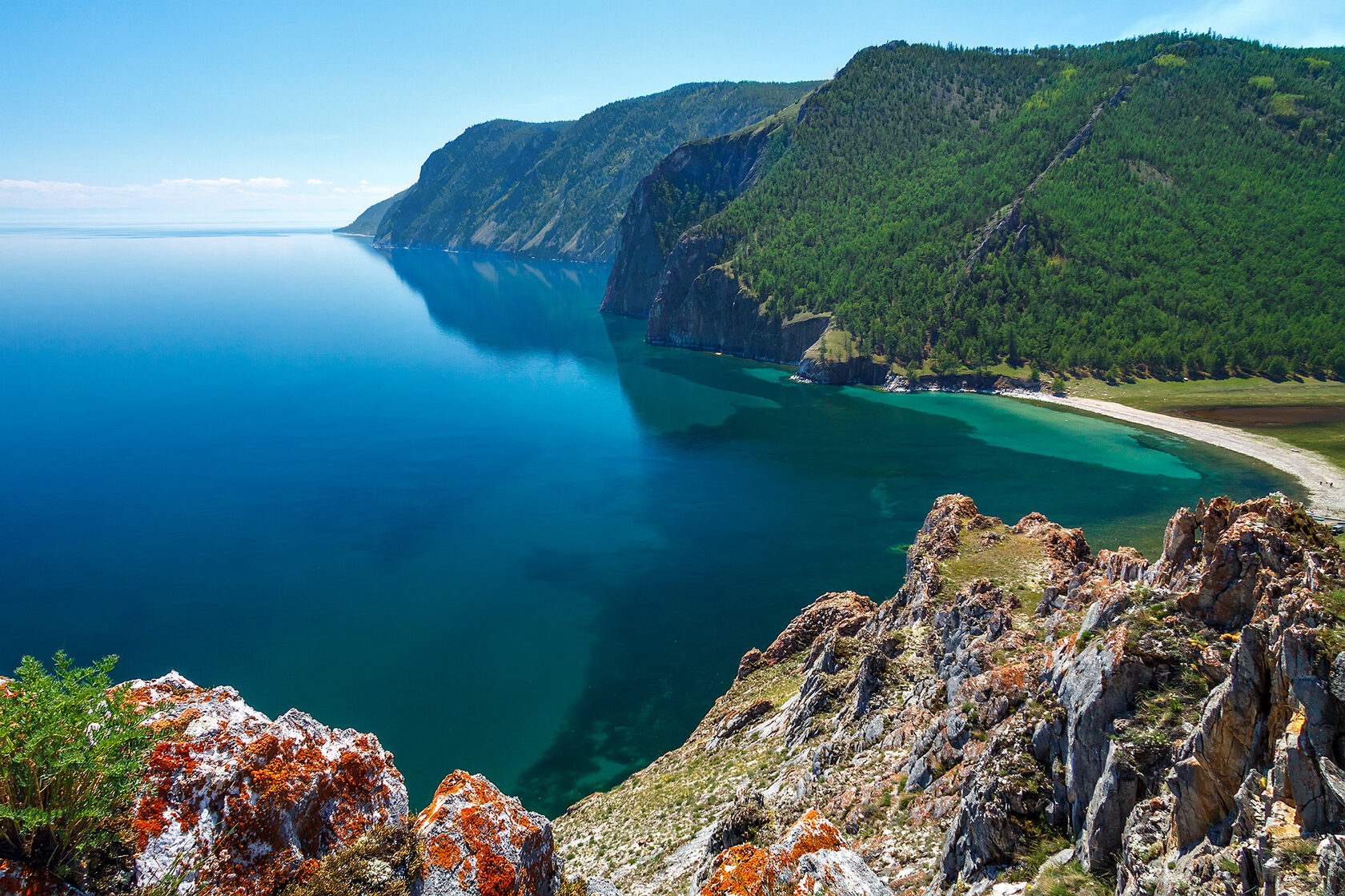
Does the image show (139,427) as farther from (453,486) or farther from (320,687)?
(320,687)

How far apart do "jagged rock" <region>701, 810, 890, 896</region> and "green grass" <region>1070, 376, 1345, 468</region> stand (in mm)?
148017

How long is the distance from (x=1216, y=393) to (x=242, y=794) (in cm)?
18501

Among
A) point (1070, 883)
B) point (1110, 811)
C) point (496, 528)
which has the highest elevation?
point (1110, 811)

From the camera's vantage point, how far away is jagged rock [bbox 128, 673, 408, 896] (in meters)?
13.0

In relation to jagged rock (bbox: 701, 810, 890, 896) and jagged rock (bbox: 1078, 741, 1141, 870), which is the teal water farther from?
jagged rock (bbox: 1078, 741, 1141, 870)

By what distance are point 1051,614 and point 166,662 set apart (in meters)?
67.7

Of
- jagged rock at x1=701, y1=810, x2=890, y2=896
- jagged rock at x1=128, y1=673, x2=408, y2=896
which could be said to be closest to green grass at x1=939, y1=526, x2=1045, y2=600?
jagged rock at x1=701, y1=810, x2=890, y2=896

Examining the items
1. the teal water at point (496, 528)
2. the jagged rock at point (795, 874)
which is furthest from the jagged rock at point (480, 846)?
the teal water at point (496, 528)

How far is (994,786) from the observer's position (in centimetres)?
2030

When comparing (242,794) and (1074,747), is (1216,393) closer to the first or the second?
(1074,747)

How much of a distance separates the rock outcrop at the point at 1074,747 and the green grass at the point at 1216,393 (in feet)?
433

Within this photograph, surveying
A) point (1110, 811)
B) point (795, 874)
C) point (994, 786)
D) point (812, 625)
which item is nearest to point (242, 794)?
point (795, 874)

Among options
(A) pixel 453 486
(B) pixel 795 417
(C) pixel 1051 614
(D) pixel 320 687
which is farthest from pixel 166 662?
(B) pixel 795 417

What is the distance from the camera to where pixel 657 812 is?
35.2 m
